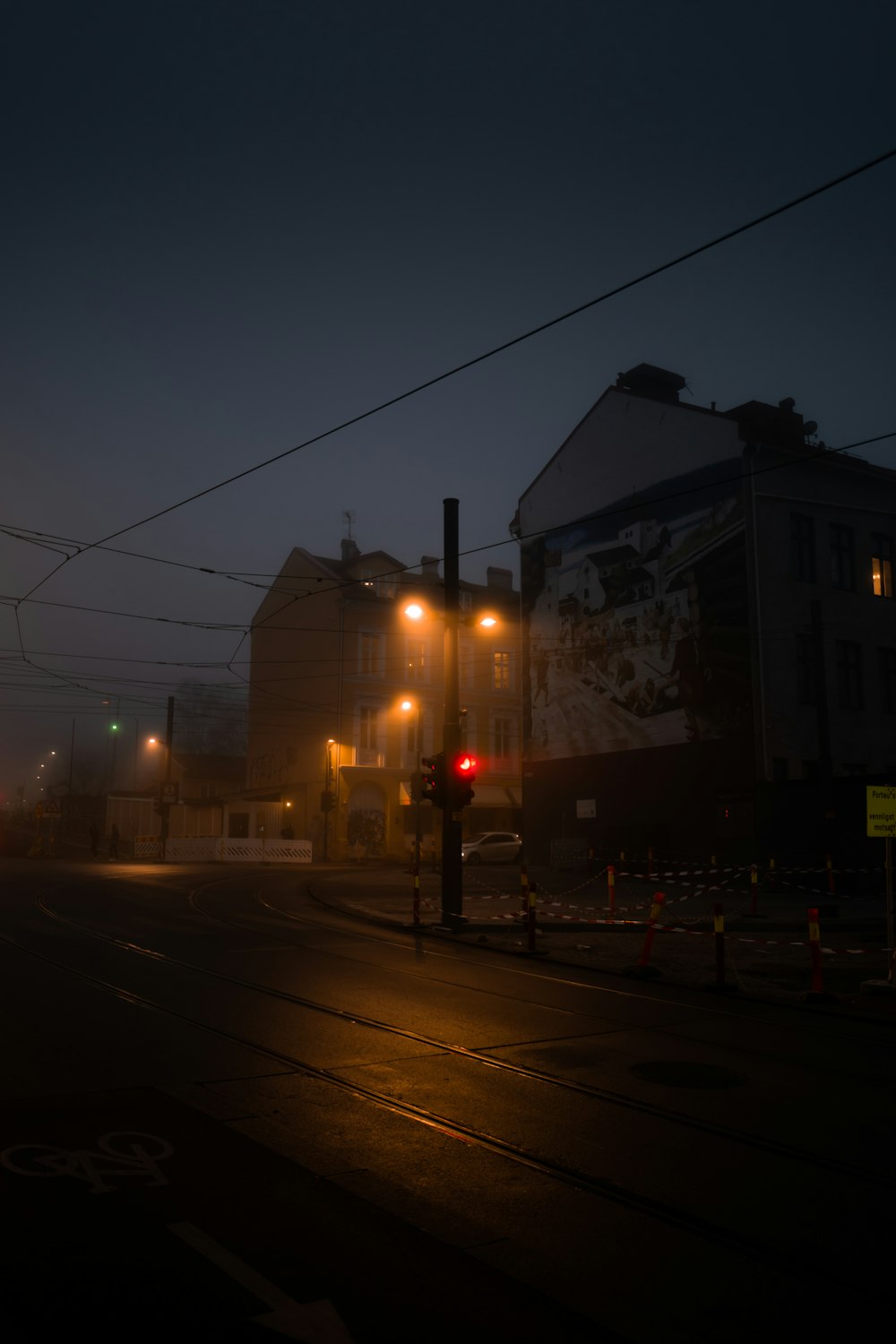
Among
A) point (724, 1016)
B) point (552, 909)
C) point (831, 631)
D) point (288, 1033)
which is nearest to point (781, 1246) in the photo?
point (288, 1033)

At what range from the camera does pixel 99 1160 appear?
5.72 metres

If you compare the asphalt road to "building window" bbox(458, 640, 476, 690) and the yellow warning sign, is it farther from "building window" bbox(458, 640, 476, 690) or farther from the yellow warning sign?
"building window" bbox(458, 640, 476, 690)

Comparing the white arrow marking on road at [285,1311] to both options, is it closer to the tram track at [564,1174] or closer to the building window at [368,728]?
the tram track at [564,1174]

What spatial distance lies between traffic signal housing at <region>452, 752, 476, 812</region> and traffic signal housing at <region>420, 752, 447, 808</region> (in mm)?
219

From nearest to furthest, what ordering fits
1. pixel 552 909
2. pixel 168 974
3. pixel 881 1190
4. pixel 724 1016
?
pixel 881 1190, pixel 724 1016, pixel 168 974, pixel 552 909

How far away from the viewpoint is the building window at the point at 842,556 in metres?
36.2

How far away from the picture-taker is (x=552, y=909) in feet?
80.1

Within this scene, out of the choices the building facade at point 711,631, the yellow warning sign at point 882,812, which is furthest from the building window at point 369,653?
the yellow warning sign at point 882,812

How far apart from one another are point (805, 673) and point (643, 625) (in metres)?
5.89

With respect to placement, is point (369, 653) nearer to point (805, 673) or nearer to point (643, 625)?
point (643, 625)

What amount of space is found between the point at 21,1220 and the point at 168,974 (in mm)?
8090

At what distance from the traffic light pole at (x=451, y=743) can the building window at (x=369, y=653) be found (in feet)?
114

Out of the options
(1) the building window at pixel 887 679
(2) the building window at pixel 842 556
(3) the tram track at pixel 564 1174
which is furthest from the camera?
(1) the building window at pixel 887 679

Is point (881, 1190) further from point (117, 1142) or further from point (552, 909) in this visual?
point (552, 909)
